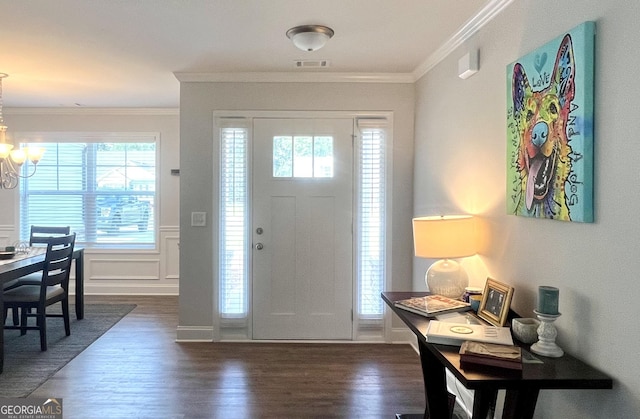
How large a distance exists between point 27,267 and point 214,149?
5.84 ft

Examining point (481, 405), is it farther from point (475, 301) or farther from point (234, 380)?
point (234, 380)

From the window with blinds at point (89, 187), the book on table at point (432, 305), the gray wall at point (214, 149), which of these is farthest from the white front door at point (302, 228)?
the window with blinds at point (89, 187)

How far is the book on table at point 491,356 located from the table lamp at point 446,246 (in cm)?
84

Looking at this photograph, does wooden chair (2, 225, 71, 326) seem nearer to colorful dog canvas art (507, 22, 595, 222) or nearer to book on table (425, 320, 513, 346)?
book on table (425, 320, 513, 346)

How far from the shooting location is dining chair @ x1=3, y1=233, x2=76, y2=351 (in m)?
3.57

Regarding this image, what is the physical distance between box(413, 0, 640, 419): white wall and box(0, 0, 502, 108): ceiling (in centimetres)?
41

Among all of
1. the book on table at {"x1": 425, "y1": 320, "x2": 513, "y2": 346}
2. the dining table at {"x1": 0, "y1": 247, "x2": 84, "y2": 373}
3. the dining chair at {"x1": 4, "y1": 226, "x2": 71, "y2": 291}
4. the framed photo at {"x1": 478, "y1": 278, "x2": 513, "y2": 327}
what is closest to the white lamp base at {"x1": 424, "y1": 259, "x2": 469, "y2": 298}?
the framed photo at {"x1": 478, "y1": 278, "x2": 513, "y2": 327}

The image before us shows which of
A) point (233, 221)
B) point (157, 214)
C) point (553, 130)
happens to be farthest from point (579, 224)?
point (157, 214)

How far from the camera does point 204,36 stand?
2834mm

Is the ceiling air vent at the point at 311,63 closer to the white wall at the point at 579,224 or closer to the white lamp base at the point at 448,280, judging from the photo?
the white wall at the point at 579,224

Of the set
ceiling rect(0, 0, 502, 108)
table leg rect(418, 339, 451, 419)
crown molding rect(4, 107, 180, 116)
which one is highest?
crown molding rect(4, 107, 180, 116)

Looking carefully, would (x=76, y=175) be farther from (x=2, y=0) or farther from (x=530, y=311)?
(x=530, y=311)

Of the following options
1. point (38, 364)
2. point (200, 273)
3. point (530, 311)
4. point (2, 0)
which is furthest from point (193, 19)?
point (38, 364)

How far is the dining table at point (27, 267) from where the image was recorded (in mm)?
3179
